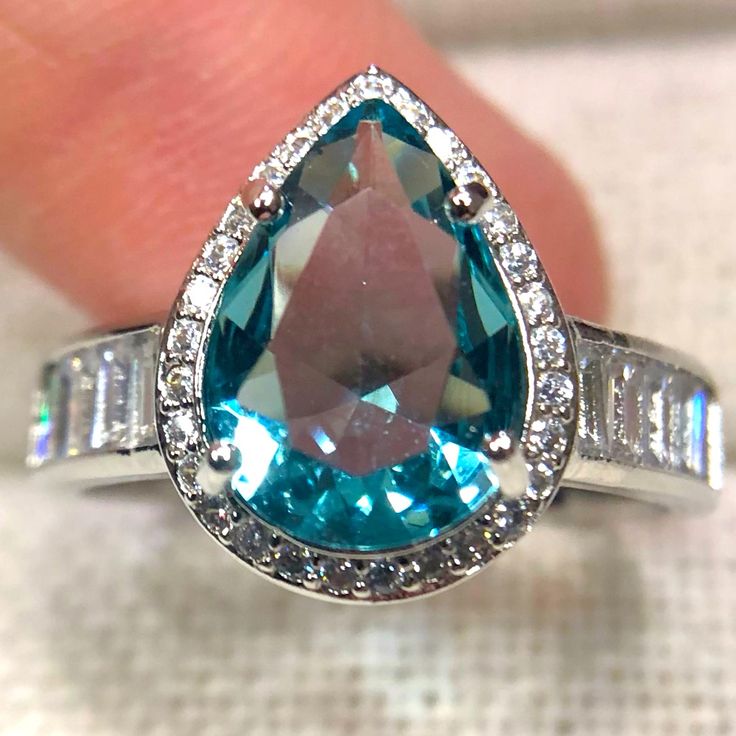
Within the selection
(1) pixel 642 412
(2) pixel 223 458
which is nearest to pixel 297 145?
(2) pixel 223 458

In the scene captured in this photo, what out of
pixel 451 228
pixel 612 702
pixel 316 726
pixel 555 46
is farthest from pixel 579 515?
pixel 555 46

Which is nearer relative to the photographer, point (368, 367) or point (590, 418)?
point (368, 367)

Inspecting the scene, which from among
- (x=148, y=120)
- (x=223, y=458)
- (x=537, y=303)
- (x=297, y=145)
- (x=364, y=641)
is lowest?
(x=364, y=641)

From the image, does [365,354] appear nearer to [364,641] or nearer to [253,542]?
[253,542]

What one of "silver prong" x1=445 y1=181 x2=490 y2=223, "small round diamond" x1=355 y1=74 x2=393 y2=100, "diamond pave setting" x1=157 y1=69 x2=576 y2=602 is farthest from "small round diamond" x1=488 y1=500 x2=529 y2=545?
"small round diamond" x1=355 y1=74 x2=393 y2=100

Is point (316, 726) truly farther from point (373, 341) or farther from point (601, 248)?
point (601, 248)

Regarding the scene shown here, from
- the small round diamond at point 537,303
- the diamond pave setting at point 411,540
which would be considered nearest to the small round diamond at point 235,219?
the diamond pave setting at point 411,540

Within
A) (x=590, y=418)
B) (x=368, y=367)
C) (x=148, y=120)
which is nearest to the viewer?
(x=368, y=367)
